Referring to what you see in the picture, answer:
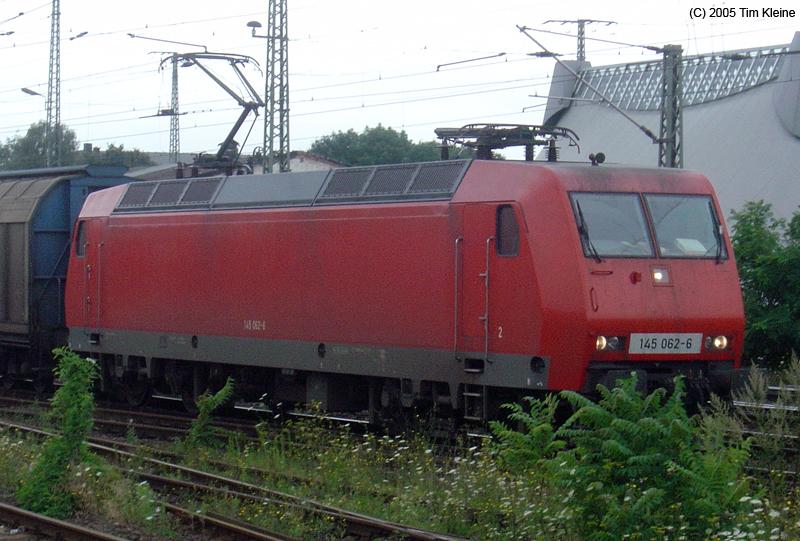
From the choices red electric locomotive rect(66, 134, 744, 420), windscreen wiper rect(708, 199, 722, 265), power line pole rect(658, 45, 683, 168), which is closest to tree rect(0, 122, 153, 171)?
power line pole rect(658, 45, 683, 168)

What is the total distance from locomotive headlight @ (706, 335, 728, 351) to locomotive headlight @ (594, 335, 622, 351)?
114 centimetres

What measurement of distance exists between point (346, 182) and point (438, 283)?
2.11 m

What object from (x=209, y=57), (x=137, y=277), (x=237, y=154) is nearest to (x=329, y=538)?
(x=137, y=277)

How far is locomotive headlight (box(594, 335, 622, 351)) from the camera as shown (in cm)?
1181

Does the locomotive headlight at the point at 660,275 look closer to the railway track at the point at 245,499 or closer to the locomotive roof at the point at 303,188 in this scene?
the locomotive roof at the point at 303,188

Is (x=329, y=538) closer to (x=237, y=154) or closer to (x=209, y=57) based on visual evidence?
(x=237, y=154)

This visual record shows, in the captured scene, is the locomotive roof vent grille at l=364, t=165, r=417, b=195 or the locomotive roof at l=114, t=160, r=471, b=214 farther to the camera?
the locomotive roof vent grille at l=364, t=165, r=417, b=195

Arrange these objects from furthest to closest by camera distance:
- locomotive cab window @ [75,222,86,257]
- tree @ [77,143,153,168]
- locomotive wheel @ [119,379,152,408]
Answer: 1. tree @ [77,143,153,168]
2. locomotive wheel @ [119,379,152,408]
3. locomotive cab window @ [75,222,86,257]

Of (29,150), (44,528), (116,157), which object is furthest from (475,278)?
(29,150)

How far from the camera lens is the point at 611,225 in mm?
12430

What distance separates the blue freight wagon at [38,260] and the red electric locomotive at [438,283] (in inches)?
137

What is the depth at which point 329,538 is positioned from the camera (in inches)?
380

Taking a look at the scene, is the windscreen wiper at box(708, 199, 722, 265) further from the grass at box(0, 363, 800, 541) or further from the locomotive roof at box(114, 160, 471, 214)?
the locomotive roof at box(114, 160, 471, 214)

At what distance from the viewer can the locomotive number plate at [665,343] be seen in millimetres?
12008
